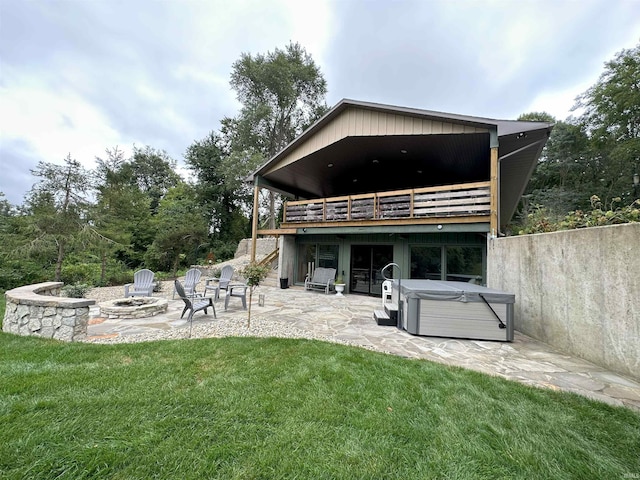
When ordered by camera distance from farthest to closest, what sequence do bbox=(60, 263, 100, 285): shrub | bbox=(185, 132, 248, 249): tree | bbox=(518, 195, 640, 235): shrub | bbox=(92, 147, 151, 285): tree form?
1. bbox=(185, 132, 248, 249): tree
2. bbox=(60, 263, 100, 285): shrub
3. bbox=(92, 147, 151, 285): tree
4. bbox=(518, 195, 640, 235): shrub

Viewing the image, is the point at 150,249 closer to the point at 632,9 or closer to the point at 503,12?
the point at 503,12

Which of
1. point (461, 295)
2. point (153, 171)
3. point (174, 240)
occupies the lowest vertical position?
point (461, 295)

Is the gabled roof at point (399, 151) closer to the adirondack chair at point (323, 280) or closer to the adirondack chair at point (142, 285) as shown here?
the adirondack chair at point (323, 280)

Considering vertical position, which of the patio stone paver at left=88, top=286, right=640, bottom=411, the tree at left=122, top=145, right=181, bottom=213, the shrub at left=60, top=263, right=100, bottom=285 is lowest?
the patio stone paver at left=88, top=286, right=640, bottom=411

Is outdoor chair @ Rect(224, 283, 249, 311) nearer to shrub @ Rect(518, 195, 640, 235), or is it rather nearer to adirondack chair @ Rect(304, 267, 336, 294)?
adirondack chair @ Rect(304, 267, 336, 294)

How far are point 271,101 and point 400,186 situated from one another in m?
15.6

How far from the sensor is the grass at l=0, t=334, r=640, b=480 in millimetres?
1618

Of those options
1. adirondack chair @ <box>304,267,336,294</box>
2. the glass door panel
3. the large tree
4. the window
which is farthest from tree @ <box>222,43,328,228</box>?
the large tree

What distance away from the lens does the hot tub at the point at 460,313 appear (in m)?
4.34

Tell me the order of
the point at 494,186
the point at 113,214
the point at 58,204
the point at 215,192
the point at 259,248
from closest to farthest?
the point at 494,186, the point at 58,204, the point at 113,214, the point at 259,248, the point at 215,192

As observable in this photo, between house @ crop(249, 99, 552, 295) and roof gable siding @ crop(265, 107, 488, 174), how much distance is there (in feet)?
0.10

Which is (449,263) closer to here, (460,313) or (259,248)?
(460,313)

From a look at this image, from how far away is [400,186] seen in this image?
1127 cm

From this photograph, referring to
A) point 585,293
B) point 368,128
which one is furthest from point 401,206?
point 585,293
